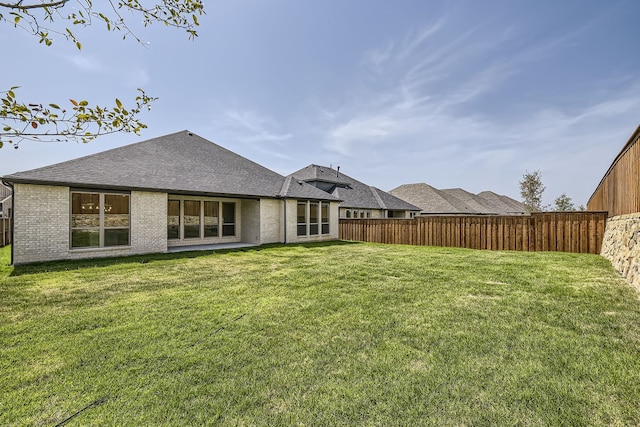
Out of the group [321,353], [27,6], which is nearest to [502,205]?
[321,353]

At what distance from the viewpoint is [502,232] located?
12859mm

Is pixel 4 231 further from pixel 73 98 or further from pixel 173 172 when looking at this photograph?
pixel 73 98

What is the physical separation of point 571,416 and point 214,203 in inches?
576

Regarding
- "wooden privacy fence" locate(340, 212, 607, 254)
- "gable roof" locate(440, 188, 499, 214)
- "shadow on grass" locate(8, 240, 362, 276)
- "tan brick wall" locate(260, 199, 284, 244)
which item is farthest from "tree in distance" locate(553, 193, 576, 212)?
"shadow on grass" locate(8, 240, 362, 276)

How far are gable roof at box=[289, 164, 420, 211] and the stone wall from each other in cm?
1665

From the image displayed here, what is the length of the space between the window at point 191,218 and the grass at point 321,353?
7544 mm

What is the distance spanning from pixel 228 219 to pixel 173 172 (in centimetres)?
369

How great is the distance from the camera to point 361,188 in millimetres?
28828

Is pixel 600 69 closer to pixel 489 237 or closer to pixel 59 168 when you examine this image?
pixel 489 237

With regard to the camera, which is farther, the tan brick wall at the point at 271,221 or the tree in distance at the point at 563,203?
the tree in distance at the point at 563,203

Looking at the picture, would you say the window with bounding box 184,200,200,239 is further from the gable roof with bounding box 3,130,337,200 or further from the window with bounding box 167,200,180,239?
the gable roof with bounding box 3,130,337,200

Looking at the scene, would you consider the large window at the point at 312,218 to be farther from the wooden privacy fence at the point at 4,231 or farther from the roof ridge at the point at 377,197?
the wooden privacy fence at the point at 4,231

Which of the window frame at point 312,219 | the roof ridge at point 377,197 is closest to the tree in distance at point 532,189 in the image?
the roof ridge at point 377,197

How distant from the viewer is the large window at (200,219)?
1327 centimetres
